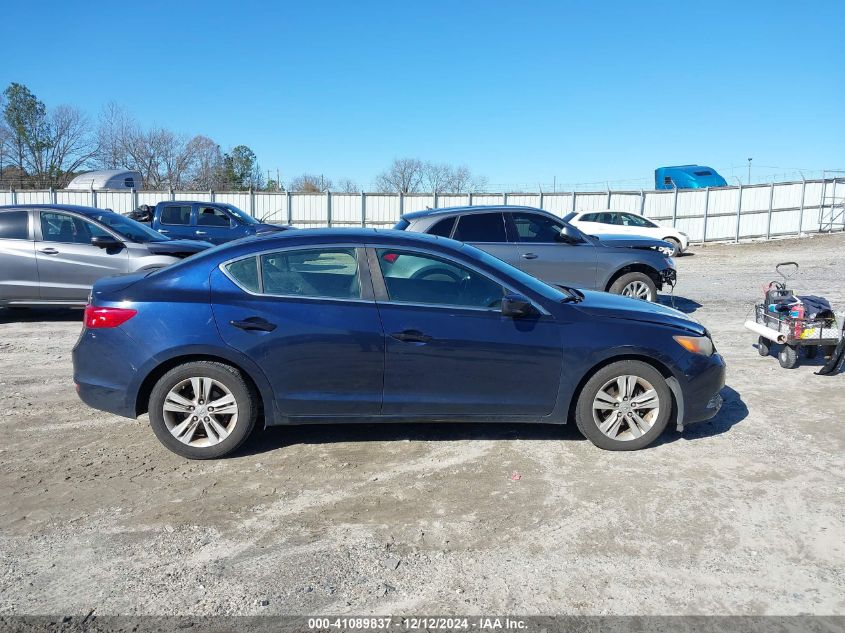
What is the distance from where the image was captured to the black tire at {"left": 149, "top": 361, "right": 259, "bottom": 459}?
4.60 meters

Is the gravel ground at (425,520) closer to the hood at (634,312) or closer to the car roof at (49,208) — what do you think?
the hood at (634,312)

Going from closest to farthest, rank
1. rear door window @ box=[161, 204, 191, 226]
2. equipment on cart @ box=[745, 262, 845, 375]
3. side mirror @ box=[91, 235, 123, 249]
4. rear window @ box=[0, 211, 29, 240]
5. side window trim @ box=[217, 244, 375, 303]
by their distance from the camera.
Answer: side window trim @ box=[217, 244, 375, 303] → equipment on cart @ box=[745, 262, 845, 375] → side mirror @ box=[91, 235, 123, 249] → rear window @ box=[0, 211, 29, 240] → rear door window @ box=[161, 204, 191, 226]

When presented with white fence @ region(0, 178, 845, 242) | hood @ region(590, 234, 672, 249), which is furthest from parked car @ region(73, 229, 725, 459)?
white fence @ region(0, 178, 845, 242)

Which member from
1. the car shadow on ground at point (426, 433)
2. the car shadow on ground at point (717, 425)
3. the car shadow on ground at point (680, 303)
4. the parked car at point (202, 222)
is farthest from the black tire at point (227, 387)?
the parked car at point (202, 222)

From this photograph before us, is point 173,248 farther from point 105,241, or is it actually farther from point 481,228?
point 481,228

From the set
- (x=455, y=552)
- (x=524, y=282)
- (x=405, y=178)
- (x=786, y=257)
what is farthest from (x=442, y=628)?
(x=405, y=178)

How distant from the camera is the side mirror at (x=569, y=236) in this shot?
9.65m

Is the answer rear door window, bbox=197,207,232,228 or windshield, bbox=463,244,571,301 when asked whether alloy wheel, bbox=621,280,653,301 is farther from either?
rear door window, bbox=197,207,232,228

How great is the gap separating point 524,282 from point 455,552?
2204 millimetres

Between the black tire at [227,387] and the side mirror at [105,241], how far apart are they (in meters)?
5.31

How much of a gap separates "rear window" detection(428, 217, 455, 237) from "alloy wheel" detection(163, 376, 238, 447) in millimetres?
5054

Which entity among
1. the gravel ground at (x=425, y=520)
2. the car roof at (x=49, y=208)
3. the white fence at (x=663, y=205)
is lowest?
the gravel ground at (x=425, y=520)

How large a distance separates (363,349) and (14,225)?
23.5 ft

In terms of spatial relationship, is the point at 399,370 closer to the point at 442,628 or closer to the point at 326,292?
the point at 326,292
